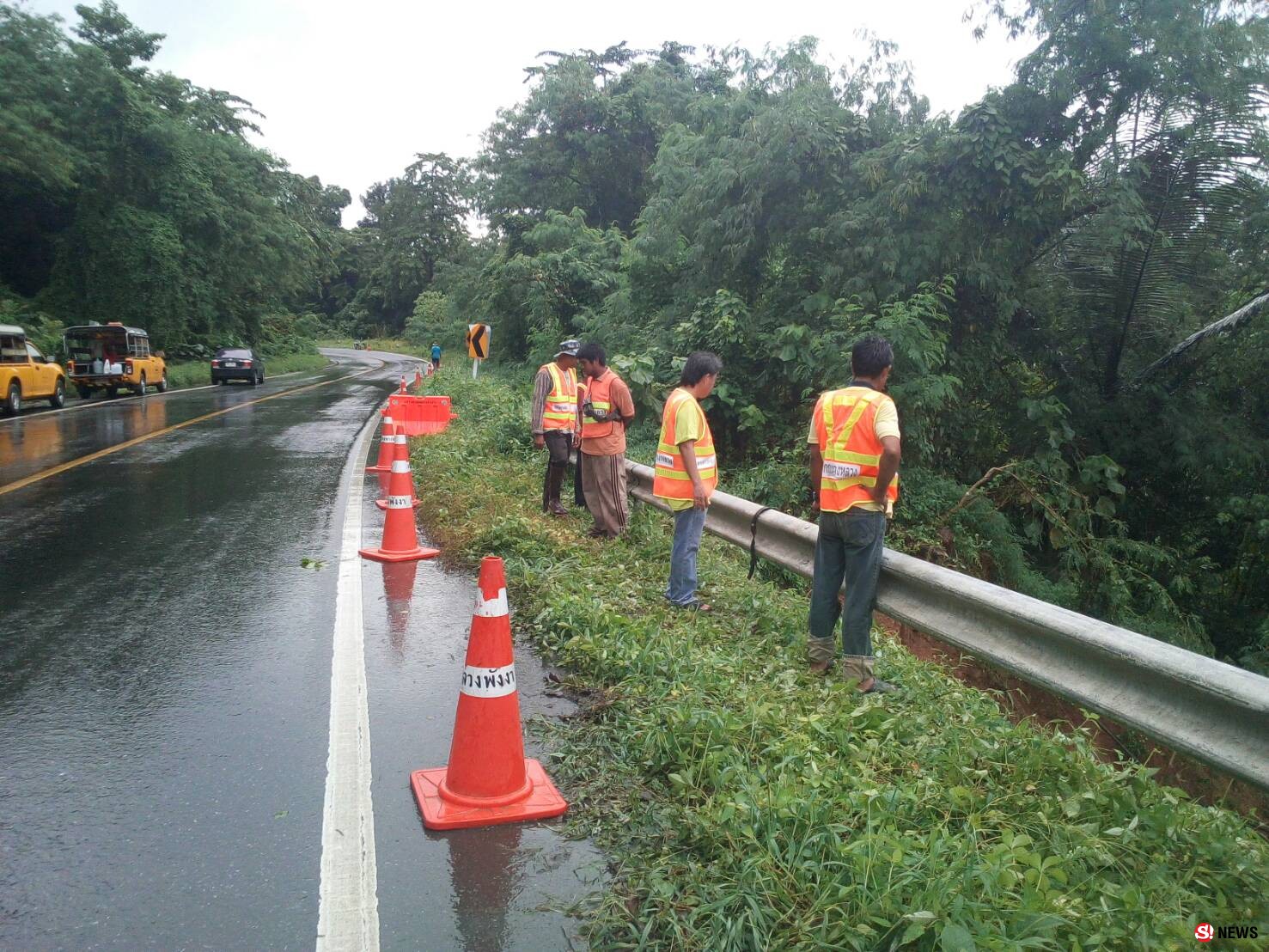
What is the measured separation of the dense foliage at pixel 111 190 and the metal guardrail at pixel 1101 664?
3278cm

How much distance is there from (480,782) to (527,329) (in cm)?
2706

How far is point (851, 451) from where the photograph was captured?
16.6 ft

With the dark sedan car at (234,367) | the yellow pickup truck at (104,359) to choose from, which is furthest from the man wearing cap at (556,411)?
the dark sedan car at (234,367)

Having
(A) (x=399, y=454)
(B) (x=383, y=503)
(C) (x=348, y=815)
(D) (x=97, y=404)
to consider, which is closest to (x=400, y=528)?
(A) (x=399, y=454)

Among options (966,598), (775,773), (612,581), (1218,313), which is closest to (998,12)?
(1218,313)

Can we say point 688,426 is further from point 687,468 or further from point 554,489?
point 554,489

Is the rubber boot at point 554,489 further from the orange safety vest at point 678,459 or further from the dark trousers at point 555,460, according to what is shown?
the orange safety vest at point 678,459

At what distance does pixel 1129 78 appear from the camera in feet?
40.7

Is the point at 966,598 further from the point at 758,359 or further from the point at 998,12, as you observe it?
the point at 998,12

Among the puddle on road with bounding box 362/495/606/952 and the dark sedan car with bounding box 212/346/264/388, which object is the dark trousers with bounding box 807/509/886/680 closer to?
the puddle on road with bounding box 362/495/606/952

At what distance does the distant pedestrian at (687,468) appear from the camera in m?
6.27

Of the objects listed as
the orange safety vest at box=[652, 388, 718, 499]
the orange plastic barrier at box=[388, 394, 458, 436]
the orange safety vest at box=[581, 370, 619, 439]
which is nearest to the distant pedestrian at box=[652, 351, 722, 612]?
the orange safety vest at box=[652, 388, 718, 499]

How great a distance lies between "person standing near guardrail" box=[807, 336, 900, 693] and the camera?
4965 mm

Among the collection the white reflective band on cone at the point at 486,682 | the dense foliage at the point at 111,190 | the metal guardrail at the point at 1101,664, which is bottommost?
the white reflective band on cone at the point at 486,682
